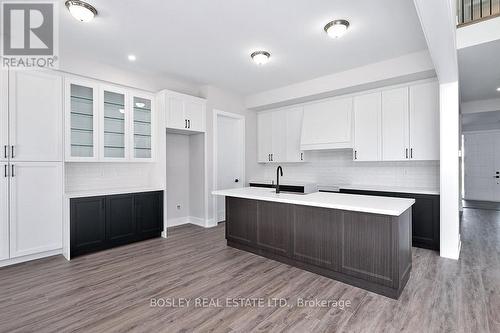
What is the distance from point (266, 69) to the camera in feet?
14.4

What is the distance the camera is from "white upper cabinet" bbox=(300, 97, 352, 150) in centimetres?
474

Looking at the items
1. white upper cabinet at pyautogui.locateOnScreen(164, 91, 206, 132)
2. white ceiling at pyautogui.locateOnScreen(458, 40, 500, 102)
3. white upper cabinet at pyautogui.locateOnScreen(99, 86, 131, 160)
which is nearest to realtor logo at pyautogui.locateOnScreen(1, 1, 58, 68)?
white upper cabinet at pyautogui.locateOnScreen(99, 86, 131, 160)

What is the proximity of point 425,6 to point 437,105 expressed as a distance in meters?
2.69

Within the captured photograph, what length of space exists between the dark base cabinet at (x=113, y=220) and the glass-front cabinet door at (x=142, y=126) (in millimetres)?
737

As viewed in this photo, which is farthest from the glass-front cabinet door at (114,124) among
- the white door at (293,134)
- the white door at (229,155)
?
the white door at (293,134)

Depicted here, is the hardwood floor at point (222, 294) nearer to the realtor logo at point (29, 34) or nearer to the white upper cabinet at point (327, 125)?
the white upper cabinet at point (327, 125)

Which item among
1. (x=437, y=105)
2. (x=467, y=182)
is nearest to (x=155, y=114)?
(x=437, y=105)

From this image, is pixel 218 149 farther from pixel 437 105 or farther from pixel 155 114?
pixel 437 105

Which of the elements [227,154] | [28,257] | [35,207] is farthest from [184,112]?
[28,257]

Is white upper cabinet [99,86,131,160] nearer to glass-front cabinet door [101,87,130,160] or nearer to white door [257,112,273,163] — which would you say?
glass-front cabinet door [101,87,130,160]

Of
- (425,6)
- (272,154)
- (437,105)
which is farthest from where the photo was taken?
(272,154)

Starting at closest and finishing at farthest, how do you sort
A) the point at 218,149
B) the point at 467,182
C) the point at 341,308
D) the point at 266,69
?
1. the point at 341,308
2. the point at 266,69
3. the point at 218,149
4. the point at 467,182

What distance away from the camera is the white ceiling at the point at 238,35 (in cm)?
264

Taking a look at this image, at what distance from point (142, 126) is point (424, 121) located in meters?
4.61
